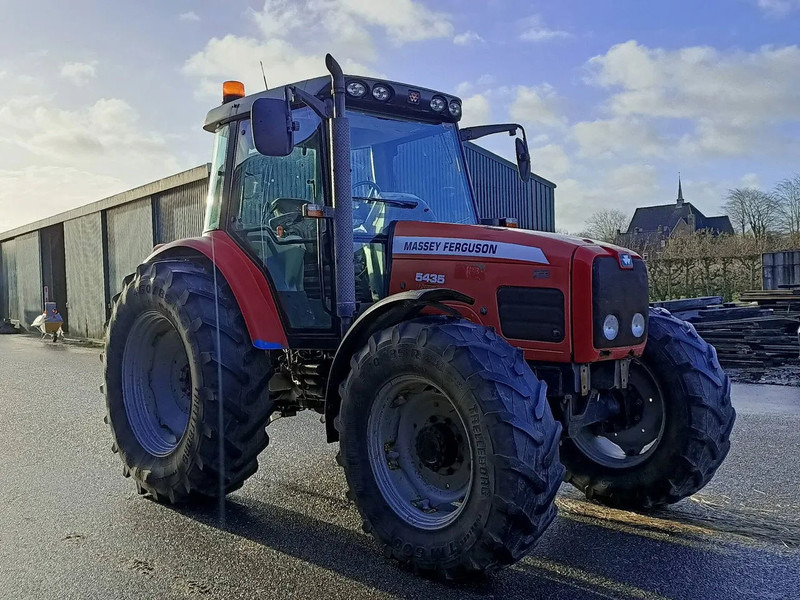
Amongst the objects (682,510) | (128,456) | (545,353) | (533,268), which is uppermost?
(533,268)

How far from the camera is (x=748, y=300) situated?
14406 millimetres

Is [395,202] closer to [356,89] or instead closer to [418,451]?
[356,89]

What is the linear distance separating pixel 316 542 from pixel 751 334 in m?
8.82

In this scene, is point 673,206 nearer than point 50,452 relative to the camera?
No

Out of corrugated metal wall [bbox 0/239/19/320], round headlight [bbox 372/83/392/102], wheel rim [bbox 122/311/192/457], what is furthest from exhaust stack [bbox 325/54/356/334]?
corrugated metal wall [bbox 0/239/19/320]

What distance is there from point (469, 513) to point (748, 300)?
43.4 ft

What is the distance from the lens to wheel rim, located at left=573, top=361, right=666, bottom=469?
13.6ft

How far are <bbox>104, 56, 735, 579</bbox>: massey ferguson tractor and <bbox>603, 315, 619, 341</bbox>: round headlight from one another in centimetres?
1

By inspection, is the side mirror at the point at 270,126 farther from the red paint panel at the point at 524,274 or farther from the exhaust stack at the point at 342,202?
the red paint panel at the point at 524,274

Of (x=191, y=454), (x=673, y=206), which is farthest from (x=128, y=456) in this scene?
(x=673, y=206)

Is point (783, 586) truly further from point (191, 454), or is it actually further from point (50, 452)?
point (50, 452)

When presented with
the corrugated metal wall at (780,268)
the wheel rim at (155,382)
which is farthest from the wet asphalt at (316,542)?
the corrugated metal wall at (780,268)

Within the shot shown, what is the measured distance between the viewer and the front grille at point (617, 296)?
11.5 ft

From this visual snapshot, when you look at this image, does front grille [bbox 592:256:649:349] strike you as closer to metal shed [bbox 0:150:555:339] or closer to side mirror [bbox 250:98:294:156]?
side mirror [bbox 250:98:294:156]
